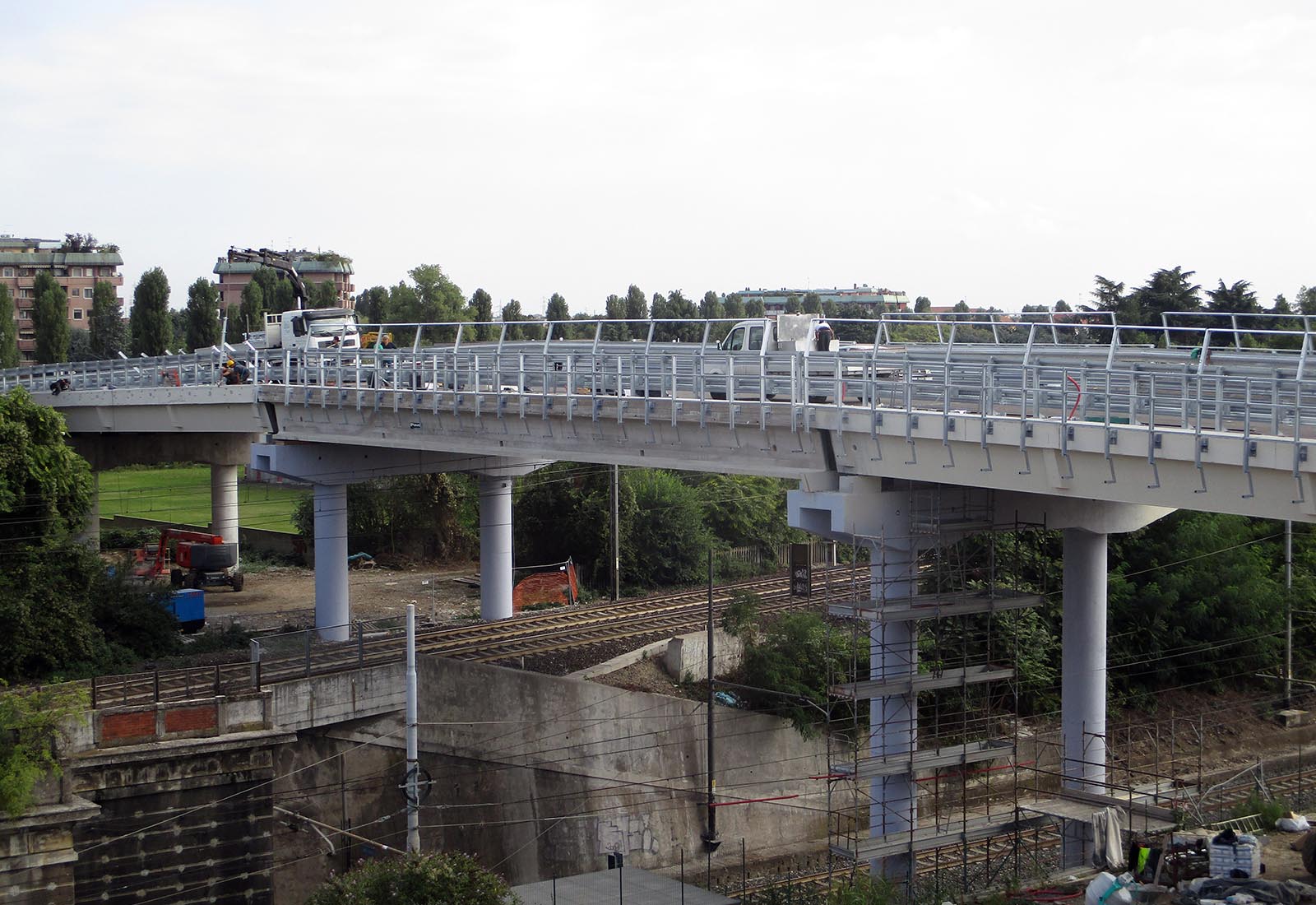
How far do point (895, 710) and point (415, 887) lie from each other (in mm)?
10305

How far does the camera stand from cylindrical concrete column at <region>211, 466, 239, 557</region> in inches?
2068

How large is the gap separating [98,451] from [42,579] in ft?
43.3

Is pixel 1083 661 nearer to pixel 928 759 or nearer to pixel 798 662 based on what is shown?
pixel 928 759

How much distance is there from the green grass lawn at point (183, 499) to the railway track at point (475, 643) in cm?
2458

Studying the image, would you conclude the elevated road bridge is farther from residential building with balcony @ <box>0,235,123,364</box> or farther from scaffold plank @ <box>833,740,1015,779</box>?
residential building with balcony @ <box>0,235,123,364</box>

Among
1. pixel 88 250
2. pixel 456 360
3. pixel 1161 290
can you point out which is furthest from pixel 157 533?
pixel 88 250

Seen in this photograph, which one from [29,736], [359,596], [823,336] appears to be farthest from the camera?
[359,596]

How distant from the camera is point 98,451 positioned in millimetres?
46750

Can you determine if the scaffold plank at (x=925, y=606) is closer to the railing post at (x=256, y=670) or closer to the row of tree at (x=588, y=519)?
the railing post at (x=256, y=670)

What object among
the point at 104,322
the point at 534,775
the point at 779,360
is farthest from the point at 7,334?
the point at 779,360

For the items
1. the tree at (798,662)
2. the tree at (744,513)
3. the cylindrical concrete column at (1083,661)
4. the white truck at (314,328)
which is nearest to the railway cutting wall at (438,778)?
the tree at (798,662)

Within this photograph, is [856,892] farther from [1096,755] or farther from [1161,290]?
[1161,290]

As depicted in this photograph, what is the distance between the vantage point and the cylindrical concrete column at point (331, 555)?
1522 inches

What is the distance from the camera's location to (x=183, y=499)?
75250 millimetres
